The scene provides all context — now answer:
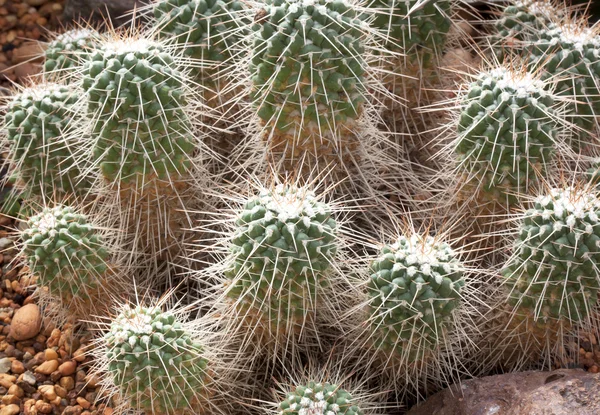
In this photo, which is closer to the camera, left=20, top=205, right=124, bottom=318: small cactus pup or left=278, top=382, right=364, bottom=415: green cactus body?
left=278, top=382, right=364, bottom=415: green cactus body

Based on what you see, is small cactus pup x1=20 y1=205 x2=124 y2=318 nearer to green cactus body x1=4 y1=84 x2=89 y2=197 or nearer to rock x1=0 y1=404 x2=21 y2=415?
green cactus body x1=4 y1=84 x2=89 y2=197

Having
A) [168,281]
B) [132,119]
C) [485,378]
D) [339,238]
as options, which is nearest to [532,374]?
[485,378]

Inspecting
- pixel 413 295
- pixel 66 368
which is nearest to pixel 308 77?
pixel 413 295

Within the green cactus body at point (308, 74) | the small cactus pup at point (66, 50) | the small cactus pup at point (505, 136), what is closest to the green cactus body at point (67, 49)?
the small cactus pup at point (66, 50)

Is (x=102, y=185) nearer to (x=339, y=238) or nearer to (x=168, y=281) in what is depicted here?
(x=168, y=281)

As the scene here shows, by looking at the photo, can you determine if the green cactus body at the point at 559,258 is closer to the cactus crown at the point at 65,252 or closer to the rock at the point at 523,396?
the rock at the point at 523,396

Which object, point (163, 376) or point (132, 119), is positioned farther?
point (132, 119)

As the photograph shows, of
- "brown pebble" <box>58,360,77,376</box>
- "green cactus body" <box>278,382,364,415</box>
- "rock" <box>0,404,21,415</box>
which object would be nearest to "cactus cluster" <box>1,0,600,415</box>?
"green cactus body" <box>278,382,364,415</box>
